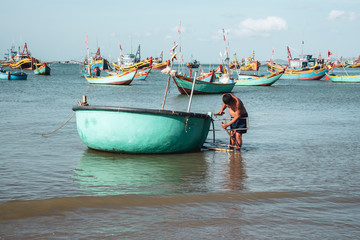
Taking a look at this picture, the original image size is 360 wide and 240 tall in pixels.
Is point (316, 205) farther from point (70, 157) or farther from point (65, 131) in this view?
point (65, 131)

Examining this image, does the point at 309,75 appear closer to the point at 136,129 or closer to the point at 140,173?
the point at 136,129

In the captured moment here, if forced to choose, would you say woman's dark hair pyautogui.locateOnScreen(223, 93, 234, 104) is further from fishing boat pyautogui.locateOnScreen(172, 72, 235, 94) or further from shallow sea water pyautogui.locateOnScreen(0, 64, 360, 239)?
fishing boat pyautogui.locateOnScreen(172, 72, 235, 94)

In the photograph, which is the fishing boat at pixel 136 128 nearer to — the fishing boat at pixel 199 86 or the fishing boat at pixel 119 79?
the fishing boat at pixel 199 86

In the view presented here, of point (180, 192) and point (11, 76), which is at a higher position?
point (11, 76)

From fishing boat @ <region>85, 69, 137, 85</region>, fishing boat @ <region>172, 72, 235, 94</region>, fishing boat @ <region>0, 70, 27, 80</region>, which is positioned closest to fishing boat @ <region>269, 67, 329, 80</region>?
fishing boat @ <region>85, 69, 137, 85</region>

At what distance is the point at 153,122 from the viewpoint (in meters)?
8.84

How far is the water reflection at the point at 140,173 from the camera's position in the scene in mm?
6691

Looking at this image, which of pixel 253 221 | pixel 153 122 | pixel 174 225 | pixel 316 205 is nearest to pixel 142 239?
pixel 174 225

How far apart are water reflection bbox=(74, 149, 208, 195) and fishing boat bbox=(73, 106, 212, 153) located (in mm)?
220

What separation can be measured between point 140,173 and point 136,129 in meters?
→ 1.31

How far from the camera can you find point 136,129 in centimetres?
882

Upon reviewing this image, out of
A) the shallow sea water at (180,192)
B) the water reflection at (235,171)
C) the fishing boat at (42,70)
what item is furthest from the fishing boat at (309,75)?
the water reflection at (235,171)

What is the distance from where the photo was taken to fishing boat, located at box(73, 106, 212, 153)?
28.8ft

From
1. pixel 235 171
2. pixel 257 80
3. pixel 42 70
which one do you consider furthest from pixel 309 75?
pixel 235 171
